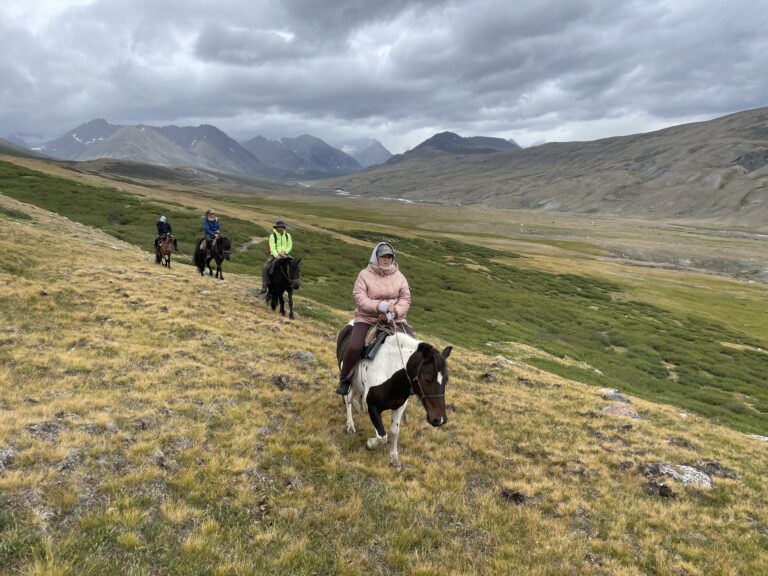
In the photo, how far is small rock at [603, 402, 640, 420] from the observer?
14.5m

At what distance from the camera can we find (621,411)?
14.7m

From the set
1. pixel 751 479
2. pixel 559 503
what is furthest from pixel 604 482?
pixel 751 479

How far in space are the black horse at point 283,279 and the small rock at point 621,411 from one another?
46.2 feet

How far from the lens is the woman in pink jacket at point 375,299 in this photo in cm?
998

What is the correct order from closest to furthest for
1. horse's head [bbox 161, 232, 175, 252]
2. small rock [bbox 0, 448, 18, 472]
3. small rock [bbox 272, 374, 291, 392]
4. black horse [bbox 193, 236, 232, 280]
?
small rock [bbox 0, 448, 18, 472], small rock [bbox 272, 374, 291, 392], black horse [bbox 193, 236, 232, 280], horse's head [bbox 161, 232, 175, 252]

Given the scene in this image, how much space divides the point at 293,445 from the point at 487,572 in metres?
4.65

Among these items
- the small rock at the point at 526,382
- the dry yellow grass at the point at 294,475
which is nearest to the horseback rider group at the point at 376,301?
the dry yellow grass at the point at 294,475

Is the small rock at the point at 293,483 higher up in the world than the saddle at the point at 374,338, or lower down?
lower down

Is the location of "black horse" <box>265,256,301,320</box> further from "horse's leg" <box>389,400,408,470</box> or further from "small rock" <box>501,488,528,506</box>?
"small rock" <box>501,488,528,506</box>

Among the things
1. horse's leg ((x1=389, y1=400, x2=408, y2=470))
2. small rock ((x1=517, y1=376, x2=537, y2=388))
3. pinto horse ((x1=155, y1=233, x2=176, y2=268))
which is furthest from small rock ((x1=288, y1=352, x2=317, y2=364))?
pinto horse ((x1=155, y1=233, x2=176, y2=268))

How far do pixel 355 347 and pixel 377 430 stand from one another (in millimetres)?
1983

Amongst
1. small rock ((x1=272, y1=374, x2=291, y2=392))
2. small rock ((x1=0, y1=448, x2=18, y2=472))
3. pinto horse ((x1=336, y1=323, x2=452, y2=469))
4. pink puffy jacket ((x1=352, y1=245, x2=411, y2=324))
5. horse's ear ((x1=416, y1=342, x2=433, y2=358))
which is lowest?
small rock ((x1=272, y1=374, x2=291, y2=392))

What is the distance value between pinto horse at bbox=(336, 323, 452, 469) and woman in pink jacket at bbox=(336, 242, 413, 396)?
0.36 m

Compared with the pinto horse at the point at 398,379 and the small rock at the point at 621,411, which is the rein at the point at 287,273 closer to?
the pinto horse at the point at 398,379
